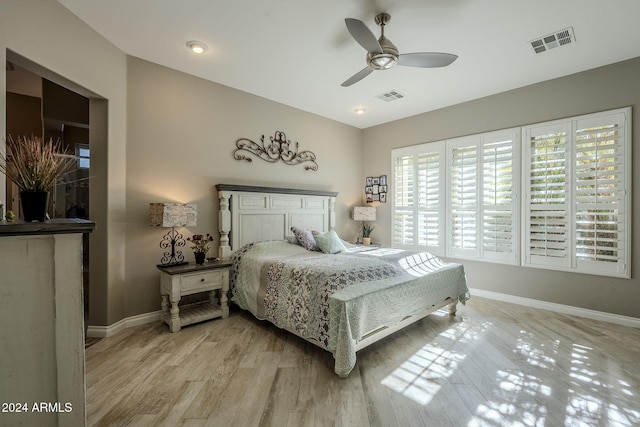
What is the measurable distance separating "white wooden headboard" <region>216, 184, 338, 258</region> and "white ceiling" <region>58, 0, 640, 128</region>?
4.73ft

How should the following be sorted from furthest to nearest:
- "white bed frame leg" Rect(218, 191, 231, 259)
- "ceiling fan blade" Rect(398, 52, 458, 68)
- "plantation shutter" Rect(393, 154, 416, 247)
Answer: "plantation shutter" Rect(393, 154, 416, 247), "white bed frame leg" Rect(218, 191, 231, 259), "ceiling fan blade" Rect(398, 52, 458, 68)

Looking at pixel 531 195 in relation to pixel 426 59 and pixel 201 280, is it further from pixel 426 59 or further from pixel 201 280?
pixel 201 280

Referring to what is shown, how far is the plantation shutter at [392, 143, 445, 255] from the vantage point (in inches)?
185

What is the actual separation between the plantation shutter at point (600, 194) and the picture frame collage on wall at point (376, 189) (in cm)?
272

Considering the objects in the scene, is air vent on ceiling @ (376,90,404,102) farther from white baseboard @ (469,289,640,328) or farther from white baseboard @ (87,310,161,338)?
white baseboard @ (87,310,161,338)

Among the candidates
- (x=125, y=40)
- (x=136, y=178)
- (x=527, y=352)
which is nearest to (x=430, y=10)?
(x=125, y=40)

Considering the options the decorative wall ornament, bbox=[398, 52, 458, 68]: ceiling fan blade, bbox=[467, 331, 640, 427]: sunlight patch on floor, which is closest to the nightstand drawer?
the decorative wall ornament

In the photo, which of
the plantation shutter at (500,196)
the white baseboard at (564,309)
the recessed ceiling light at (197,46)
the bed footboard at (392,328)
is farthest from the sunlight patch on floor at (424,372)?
the recessed ceiling light at (197,46)

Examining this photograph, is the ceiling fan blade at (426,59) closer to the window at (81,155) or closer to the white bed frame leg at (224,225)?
the white bed frame leg at (224,225)

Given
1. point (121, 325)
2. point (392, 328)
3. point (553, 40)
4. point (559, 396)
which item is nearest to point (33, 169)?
point (121, 325)

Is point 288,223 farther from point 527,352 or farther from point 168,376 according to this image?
point 527,352

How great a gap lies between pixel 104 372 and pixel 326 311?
1.79 m

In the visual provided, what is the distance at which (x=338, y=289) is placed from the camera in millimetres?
2371

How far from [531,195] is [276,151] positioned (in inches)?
141
